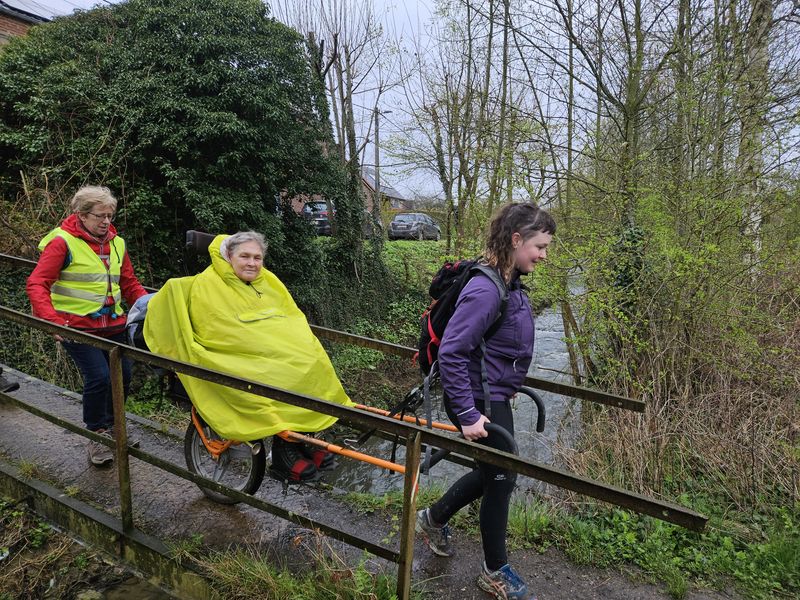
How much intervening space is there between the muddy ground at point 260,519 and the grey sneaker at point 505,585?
0.08 metres

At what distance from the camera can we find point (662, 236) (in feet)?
17.8

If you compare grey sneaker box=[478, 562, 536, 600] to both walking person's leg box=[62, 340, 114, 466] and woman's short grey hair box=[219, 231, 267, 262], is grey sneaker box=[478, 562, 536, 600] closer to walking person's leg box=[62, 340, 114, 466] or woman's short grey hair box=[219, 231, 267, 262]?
woman's short grey hair box=[219, 231, 267, 262]

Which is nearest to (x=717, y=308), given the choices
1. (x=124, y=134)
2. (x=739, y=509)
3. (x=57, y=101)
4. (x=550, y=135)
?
(x=739, y=509)

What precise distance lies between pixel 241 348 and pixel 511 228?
156 centimetres

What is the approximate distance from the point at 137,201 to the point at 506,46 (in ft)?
23.0

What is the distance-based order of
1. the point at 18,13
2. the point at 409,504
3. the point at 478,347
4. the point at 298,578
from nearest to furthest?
the point at 409,504
the point at 478,347
the point at 298,578
the point at 18,13

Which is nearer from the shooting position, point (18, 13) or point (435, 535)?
point (435, 535)

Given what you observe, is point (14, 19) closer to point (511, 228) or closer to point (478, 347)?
point (511, 228)

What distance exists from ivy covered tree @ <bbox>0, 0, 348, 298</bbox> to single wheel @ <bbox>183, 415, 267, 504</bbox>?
16.3 feet

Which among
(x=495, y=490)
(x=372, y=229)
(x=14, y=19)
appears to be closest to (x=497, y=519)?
(x=495, y=490)

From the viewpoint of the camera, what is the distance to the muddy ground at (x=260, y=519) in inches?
99.3

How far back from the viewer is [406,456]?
1.98 metres

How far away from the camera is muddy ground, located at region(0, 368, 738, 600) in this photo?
2.52m

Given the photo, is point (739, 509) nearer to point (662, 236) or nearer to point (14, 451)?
point (662, 236)
